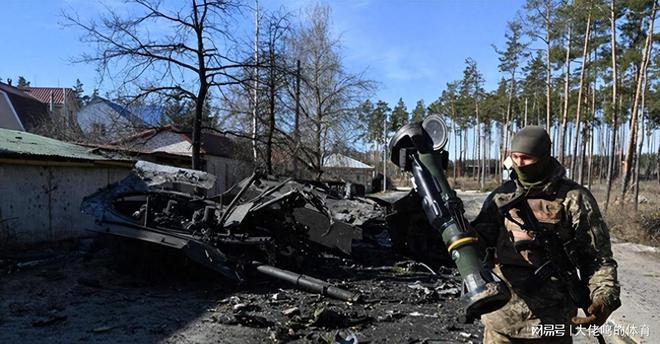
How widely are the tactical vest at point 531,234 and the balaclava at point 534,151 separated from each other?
0.34 ft

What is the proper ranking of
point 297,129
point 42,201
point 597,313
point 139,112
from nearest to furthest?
point 597,313 < point 42,201 < point 139,112 < point 297,129

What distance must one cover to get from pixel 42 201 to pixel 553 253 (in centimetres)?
1172

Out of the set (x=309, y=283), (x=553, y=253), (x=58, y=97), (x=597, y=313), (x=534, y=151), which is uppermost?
(x=58, y=97)

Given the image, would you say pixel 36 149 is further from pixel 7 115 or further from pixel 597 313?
pixel 7 115

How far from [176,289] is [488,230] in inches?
248

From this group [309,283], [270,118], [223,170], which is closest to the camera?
[309,283]

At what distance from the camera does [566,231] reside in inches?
112

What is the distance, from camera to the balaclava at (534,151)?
289 centimetres

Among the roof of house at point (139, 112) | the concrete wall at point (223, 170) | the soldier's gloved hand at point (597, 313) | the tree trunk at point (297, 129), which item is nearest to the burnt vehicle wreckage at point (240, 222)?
the soldier's gloved hand at point (597, 313)

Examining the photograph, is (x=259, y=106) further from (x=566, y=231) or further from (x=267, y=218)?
(x=566, y=231)

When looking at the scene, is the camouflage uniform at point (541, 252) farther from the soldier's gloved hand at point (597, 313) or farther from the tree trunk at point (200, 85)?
the tree trunk at point (200, 85)

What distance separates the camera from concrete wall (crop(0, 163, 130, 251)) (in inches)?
426

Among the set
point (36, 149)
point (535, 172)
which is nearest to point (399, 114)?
point (36, 149)

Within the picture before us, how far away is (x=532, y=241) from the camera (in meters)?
2.83
